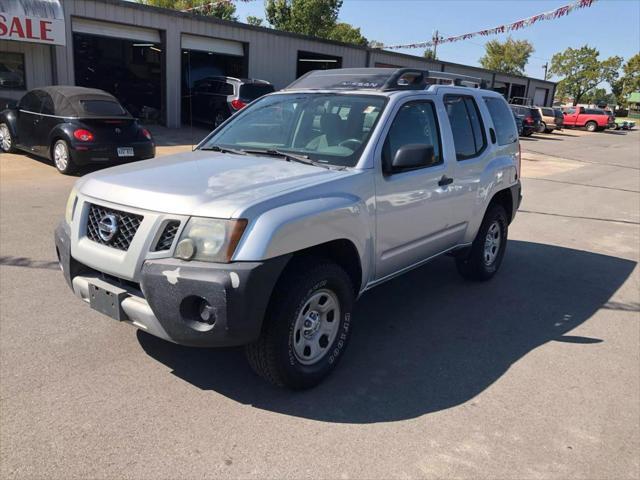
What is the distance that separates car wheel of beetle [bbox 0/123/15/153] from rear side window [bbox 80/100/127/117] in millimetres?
2647

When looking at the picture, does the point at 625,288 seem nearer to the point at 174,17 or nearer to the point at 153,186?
the point at 153,186

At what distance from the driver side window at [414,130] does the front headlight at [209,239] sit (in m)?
1.43

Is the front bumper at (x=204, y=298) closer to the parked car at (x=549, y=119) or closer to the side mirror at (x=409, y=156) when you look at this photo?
the side mirror at (x=409, y=156)

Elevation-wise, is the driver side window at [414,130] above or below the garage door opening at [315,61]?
below

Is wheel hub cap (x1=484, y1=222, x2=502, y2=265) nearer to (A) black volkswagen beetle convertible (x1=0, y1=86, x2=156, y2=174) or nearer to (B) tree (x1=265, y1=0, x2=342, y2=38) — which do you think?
(A) black volkswagen beetle convertible (x1=0, y1=86, x2=156, y2=174)

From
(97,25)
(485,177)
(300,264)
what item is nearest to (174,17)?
(97,25)

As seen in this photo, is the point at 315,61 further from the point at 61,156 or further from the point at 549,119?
the point at 61,156

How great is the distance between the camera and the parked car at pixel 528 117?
3072cm

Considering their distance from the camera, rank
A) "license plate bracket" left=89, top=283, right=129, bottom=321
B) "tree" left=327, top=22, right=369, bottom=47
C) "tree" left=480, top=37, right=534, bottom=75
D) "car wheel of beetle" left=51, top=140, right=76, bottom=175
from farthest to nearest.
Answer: "tree" left=480, top=37, right=534, bottom=75
"tree" left=327, top=22, right=369, bottom=47
"car wheel of beetle" left=51, top=140, right=76, bottom=175
"license plate bracket" left=89, top=283, right=129, bottom=321

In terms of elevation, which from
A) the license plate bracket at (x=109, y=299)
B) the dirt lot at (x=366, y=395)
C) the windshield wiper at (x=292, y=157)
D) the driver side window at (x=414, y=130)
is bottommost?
the dirt lot at (x=366, y=395)

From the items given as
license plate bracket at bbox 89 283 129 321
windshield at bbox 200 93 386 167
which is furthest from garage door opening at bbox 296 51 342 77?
license plate bracket at bbox 89 283 129 321

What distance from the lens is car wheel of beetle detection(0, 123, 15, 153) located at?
1191 cm

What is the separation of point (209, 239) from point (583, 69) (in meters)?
101

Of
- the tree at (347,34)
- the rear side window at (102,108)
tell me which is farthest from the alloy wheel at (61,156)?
the tree at (347,34)
